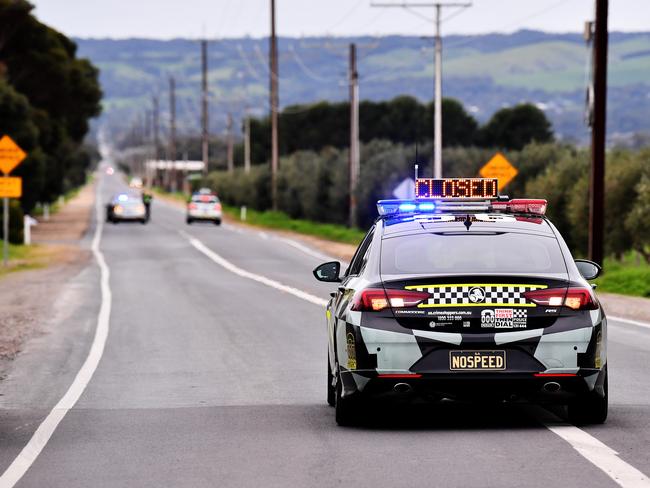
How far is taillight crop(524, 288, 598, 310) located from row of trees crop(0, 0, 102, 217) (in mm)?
56419

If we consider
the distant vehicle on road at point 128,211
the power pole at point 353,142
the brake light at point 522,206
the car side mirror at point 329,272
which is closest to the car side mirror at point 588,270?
the brake light at point 522,206

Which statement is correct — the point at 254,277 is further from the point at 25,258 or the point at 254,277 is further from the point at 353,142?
the point at 353,142

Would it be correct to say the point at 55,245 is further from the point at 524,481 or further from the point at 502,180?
the point at 524,481

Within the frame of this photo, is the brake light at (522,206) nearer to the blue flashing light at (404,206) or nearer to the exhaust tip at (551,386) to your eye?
the blue flashing light at (404,206)

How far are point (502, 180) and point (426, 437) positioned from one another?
32346 mm

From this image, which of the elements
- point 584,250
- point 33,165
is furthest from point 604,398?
point 33,165

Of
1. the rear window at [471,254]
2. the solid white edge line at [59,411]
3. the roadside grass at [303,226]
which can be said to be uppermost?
the rear window at [471,254]

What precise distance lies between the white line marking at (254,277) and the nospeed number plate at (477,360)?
1517 centimetres

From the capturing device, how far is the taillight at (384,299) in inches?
420

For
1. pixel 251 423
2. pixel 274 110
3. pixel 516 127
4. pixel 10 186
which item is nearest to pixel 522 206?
pixel 251 423

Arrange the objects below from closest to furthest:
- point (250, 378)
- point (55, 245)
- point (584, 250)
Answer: point (250, 378)
point (584, 250)
point (55, 245)

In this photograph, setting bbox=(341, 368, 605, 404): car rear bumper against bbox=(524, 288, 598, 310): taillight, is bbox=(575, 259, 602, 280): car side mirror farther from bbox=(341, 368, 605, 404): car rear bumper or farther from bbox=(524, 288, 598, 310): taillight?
bbox=(341, 368, 605, 404): car rear bumper

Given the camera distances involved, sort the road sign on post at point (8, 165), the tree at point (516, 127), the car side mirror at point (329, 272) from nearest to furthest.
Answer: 1. the car side mirror at point (329, 272)
2. the road sign on post at point (8, 165)
3. the tree at point (516, 127)

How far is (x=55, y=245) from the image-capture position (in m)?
55.2
